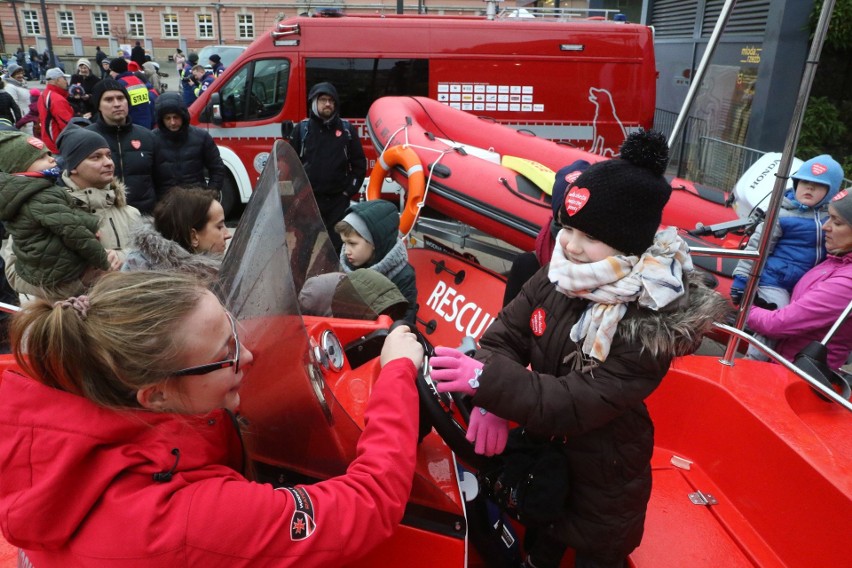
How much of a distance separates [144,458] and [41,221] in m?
2.51

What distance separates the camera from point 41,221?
2.99 meters

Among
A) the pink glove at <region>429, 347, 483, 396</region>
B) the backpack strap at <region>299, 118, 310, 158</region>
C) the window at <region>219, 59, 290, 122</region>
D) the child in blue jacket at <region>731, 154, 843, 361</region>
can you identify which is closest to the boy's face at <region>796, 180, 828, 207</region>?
the child in blue jacket at <region>731, 154, 843, 361</region>

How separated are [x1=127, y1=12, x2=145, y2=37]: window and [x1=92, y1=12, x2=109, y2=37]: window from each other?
152cm

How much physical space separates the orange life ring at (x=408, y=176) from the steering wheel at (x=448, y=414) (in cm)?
306

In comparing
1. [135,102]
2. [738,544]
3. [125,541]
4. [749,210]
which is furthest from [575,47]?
[125,541]

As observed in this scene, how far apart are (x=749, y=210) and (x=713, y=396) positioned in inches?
97.6

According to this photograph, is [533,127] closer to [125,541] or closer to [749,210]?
[749,210]

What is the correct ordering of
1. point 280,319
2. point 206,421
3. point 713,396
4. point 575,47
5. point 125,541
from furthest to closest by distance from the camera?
point 575,47 < point 713,396 < point 280,319 < point 206,421 < point 125,541

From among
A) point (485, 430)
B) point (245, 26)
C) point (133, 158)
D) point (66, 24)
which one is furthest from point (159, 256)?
point (66, 24)

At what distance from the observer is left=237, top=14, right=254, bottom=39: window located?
4162 centimetres

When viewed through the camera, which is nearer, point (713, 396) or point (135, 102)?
point (713, 396)

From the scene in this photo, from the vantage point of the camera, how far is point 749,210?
14.0ft

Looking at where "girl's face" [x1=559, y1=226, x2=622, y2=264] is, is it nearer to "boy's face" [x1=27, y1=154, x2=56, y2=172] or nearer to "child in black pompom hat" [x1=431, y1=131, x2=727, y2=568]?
"child in black pompom hat" [x1=431, y1=131, x2=727, y2=568]

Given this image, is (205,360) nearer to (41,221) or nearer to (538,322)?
(538,322)
